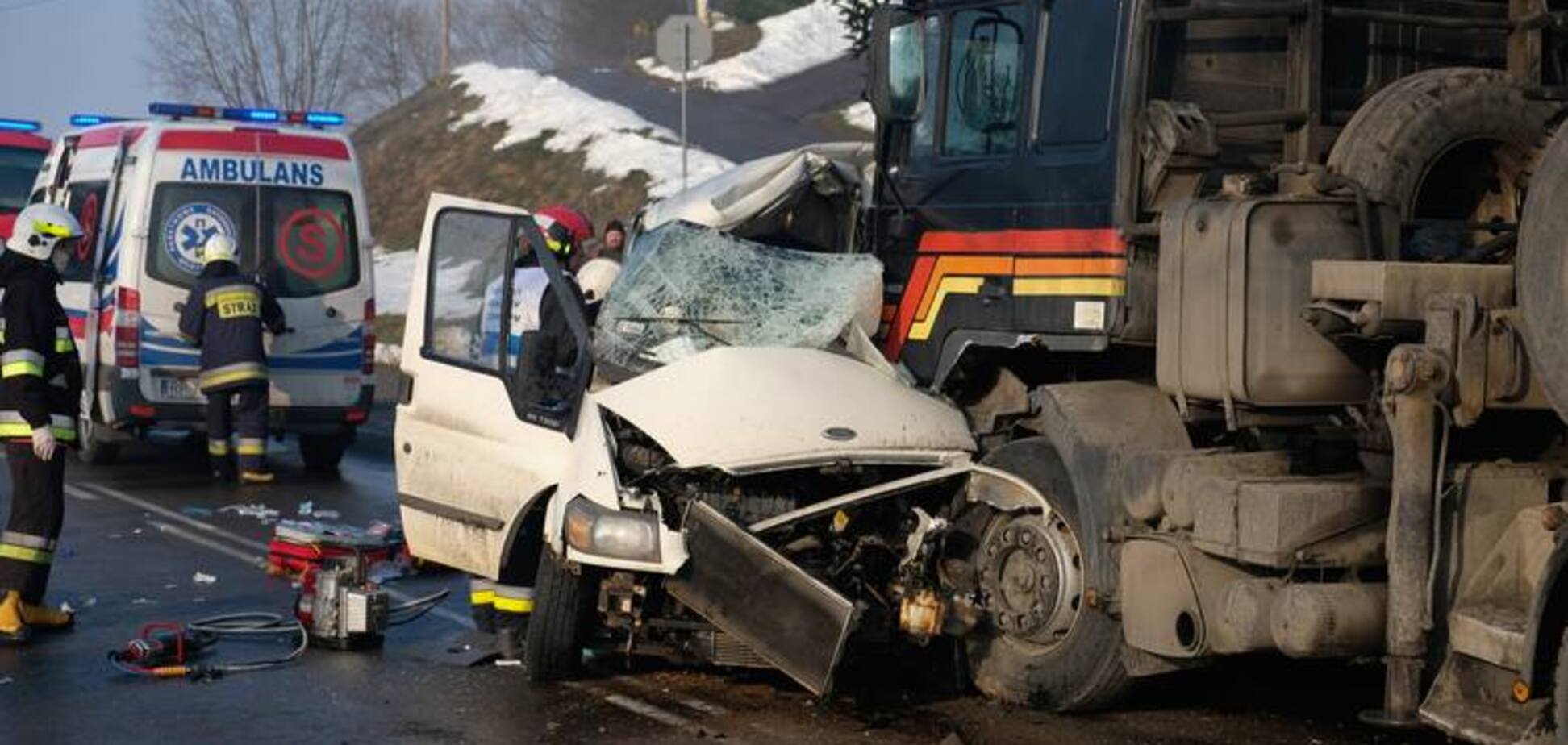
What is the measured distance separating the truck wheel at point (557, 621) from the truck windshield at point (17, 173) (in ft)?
54.1

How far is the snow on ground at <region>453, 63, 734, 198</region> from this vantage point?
100 feet

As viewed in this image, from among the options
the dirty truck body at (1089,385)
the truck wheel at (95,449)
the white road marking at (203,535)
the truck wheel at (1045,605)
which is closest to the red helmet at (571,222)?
the dirty truck body at (1089,385)

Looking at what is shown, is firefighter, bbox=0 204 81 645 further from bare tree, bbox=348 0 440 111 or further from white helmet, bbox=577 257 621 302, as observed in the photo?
bare tree, bbox=348 0 440 111

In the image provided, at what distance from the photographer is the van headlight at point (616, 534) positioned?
7.91 m

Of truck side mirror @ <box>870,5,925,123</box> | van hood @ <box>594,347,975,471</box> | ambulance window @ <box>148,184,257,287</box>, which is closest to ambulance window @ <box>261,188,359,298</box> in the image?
ambulance window @ <box>148,184,257,287</box>

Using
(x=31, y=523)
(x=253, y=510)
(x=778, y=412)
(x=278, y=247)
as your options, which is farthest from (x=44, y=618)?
(x=278, y=247)

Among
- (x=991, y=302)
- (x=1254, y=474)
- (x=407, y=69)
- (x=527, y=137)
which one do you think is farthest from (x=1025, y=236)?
(x=407, y=69)

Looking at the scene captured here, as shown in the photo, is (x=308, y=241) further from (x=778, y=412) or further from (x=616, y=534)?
(x=778, y=412)

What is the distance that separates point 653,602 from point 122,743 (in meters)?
1.91

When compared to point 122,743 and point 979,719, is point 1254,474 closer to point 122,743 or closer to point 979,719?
point 979,719

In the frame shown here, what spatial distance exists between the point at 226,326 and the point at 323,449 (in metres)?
1.60

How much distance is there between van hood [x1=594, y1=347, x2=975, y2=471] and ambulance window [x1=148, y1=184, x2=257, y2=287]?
815 cm

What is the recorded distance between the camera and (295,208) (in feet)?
52.7

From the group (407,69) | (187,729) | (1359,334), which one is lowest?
(187,729)
